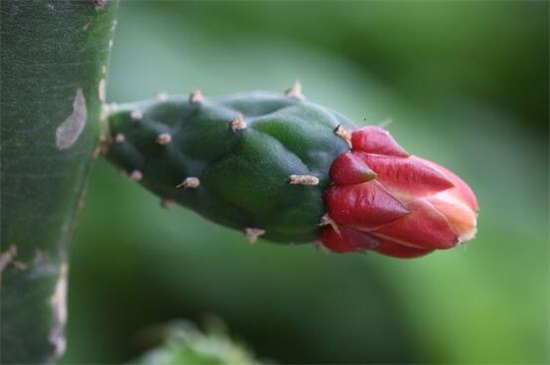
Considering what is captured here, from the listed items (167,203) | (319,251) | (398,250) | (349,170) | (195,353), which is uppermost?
(349,170)

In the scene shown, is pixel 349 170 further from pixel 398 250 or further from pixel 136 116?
pixel 136 116

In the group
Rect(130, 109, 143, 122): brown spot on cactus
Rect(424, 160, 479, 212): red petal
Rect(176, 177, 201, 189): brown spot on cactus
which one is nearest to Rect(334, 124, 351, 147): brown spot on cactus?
Rect(424, 160, 479, 212): red petal

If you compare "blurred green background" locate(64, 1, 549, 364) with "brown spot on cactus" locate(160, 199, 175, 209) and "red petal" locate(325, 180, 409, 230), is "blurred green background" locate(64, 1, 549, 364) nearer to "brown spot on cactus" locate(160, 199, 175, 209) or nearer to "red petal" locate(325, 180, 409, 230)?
"brown spot on cactus" locate(160, 199, 175, 209)

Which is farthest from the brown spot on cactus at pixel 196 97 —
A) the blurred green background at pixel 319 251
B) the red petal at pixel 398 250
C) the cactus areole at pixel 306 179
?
the blurred green background at pixel 319 251

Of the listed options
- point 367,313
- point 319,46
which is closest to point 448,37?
point 319,46

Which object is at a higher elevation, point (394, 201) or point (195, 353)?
point (394, 201)

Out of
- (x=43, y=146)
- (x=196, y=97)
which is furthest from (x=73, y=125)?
(x=196, y=97)

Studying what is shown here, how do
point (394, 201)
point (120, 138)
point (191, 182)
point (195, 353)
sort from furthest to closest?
point (195, 353) < point (120, 138) < point (191, 182) < point (394, 201)
